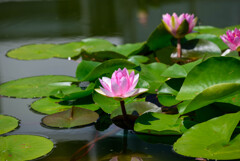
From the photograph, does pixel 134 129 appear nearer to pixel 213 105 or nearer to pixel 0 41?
pixel 213 105

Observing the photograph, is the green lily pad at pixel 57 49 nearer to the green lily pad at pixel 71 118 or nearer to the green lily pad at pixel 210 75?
the green lily pad at pixel 71 118

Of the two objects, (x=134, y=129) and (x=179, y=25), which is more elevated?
(x=179, y=25)

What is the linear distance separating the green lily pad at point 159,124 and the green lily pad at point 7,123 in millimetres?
411

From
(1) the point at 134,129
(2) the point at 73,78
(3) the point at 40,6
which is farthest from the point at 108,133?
(3) the point at 40,6

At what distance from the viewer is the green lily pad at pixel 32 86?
1562mm

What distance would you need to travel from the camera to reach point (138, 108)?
1302 mm

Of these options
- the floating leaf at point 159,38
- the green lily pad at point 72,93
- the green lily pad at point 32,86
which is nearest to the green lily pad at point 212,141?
the green lily pad at point 72,93

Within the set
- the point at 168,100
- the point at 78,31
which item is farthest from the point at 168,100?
the point at 78,31

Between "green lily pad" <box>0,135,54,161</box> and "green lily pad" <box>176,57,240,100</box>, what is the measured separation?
0.42m

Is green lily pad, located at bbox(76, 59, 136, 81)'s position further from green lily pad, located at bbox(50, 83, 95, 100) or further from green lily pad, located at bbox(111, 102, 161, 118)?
green lily pad, located at bbox(111, 102, 161, 118)

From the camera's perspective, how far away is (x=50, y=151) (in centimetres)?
110

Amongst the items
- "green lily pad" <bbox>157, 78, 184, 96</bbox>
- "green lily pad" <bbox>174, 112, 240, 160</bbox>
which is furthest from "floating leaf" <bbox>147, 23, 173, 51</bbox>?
"green lily pad" <bbox>174, 112, 240, 160</bbox>

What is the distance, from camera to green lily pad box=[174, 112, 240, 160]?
99cm

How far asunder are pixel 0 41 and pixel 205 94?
1.84m
